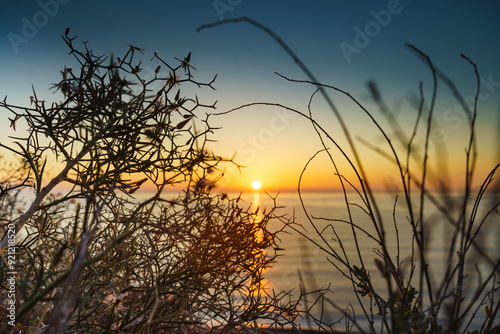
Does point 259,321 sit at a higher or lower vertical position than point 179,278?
lower

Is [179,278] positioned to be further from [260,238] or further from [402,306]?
[402,306]

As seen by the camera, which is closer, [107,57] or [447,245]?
[447,245]

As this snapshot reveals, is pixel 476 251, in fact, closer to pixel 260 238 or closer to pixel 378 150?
pixel 378 150

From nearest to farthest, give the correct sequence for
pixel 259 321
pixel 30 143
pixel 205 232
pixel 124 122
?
1. pixel 124 122
2. pixel 30 143
3. pixel 205 232
4. pixel 259 321

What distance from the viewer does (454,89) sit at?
25.3 inches

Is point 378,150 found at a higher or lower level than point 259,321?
higher

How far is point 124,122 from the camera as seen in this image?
1.33 m

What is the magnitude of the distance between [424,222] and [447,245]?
0.16 feet

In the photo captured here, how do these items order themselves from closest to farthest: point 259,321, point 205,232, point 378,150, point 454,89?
point 454,89
point 378,150
point 205,232
point 259,321

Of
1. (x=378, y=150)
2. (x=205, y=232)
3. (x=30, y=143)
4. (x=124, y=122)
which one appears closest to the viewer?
(x=378, y=150)

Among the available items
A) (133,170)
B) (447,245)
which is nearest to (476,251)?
(447,245)

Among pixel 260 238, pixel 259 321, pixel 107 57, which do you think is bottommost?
pixel 259 321

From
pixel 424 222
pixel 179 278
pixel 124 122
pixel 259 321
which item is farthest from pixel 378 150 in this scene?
pixel 259 321

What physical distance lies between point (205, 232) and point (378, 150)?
102 cm
